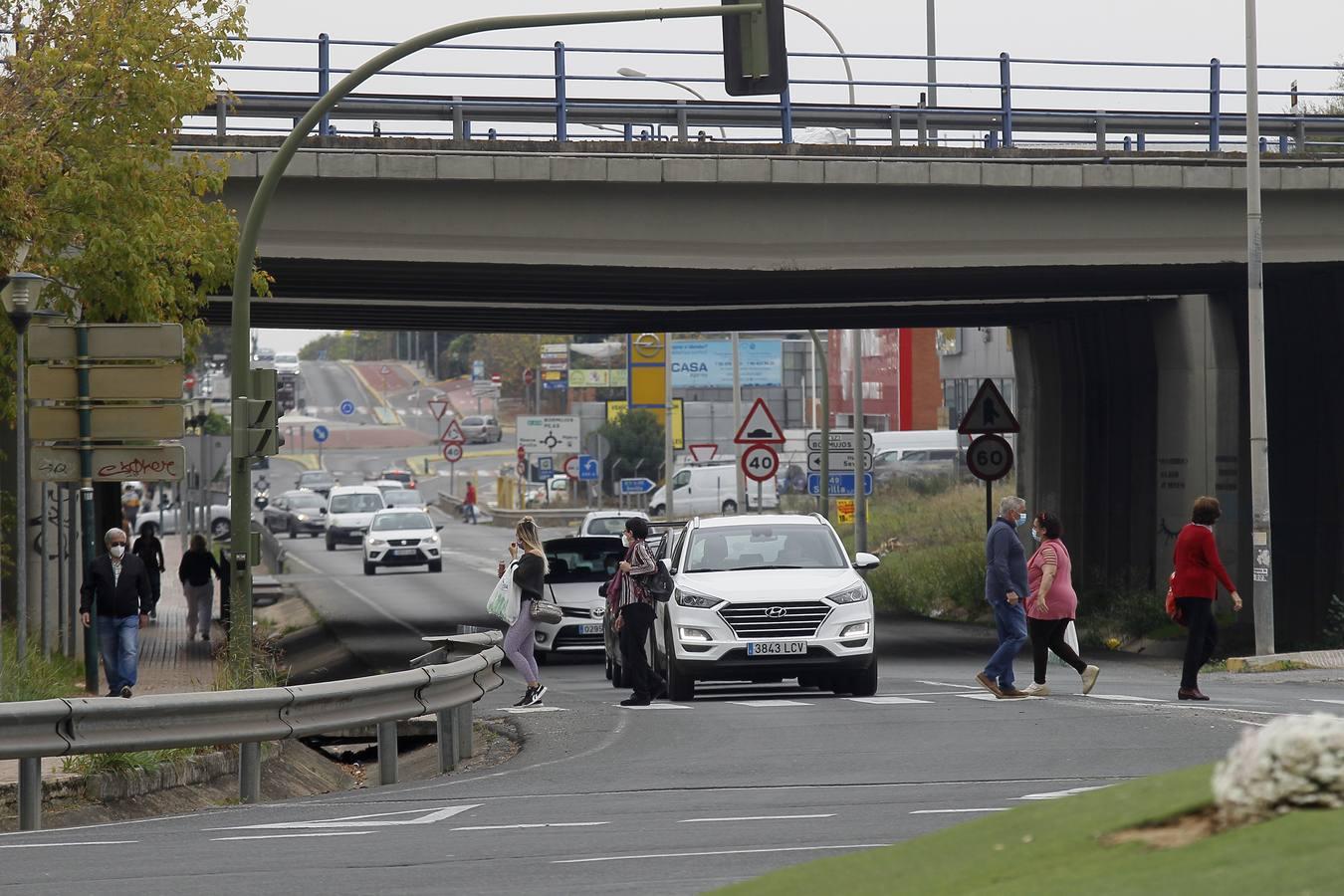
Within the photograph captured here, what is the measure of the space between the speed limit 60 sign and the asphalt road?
8723 mm

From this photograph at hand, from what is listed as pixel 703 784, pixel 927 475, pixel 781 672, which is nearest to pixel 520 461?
pixel 927 475

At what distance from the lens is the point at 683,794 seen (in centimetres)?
1158

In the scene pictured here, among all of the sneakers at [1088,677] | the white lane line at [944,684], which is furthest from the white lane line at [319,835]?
the white lane line at [944,684]

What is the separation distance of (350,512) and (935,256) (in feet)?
151

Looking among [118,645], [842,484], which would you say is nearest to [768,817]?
[118,645]

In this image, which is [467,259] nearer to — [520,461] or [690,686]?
[690,686]

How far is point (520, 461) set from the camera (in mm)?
86375

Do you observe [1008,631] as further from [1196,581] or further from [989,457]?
[989,457]

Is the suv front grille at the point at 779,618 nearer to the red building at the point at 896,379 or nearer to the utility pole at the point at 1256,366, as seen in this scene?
the utility pole at the point at 1256,366

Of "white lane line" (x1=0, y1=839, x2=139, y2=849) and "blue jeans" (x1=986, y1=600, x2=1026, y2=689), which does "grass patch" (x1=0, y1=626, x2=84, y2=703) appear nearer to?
"white lane line" (x1=0, y1=839, x2=139, y2=849)

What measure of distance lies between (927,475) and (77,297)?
4987cm

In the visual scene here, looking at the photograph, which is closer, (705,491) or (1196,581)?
(1196,581)

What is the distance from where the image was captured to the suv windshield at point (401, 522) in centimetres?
5391

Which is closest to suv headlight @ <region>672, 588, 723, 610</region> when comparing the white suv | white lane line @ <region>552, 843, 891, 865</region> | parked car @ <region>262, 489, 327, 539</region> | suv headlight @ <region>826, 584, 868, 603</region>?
A: the white suv
